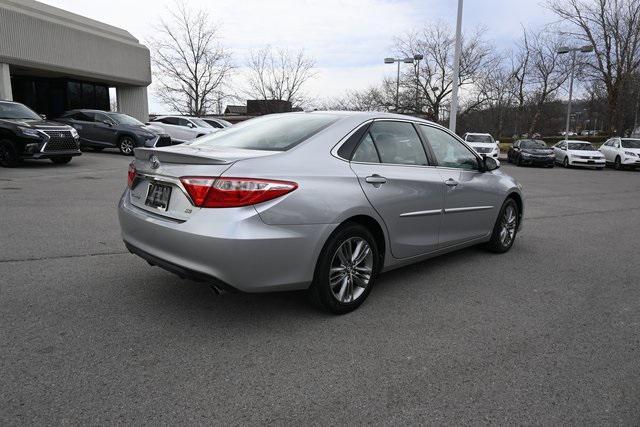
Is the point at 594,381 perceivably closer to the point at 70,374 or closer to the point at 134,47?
the point at 70,374

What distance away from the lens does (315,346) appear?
10.6ft

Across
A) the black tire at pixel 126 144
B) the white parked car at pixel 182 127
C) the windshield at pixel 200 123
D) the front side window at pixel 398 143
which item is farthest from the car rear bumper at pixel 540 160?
the front side window at pixel 398 143

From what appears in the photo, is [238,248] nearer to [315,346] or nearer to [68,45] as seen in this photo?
[315,346]

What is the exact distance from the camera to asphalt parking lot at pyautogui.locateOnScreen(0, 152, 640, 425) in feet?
8.36

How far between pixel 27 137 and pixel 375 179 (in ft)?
37.5

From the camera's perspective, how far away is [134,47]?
1105 inches

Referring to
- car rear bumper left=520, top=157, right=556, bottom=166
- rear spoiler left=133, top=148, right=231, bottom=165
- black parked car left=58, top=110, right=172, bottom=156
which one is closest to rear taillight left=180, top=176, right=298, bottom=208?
rear spoiler left=133, top=148, right=231, bottom=165

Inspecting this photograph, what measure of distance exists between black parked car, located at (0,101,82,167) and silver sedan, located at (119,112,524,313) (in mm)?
9941

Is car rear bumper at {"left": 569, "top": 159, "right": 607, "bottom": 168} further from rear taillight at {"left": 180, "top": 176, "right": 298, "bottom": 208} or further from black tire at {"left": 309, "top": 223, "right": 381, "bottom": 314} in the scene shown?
rear taillight at {"left": 180, "top": 176, "right": 298, "bottom": 208}

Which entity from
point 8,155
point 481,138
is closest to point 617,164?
point 481,138

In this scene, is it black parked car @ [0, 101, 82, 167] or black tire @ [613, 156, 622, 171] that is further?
black tire @ [613, 156, 622, 171]

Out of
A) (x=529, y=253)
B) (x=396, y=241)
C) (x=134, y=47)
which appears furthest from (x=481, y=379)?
(x=134, y=47)

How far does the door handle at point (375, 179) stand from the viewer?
3.80 metres

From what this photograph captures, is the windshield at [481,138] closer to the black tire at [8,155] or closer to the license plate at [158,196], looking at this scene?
the black tire at [8,155]
